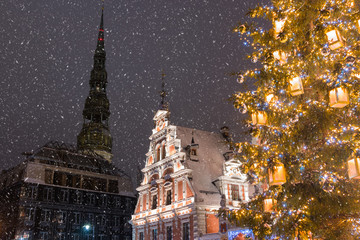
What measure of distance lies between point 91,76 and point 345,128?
63796 millimetres

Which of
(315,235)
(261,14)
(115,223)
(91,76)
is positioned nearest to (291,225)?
(315,235)

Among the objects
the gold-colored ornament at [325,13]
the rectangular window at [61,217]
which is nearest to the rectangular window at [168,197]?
the rectangular window at [61,217]

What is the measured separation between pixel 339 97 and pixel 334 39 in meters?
1.36

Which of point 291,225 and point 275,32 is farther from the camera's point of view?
point 275,32

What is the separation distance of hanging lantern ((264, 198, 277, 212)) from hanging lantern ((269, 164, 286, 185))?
121cm

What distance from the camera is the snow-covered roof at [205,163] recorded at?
Answer: 26188mm

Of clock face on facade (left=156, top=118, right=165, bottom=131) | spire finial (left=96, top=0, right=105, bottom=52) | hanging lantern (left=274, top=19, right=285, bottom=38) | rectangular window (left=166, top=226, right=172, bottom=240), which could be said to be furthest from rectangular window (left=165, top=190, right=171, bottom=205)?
spire finial (left=96, top=0, right=105, bottom=52)

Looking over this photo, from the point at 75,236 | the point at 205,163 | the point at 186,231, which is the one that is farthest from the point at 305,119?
the point at 75,236

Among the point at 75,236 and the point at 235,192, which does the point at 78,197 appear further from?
the point at 235,192

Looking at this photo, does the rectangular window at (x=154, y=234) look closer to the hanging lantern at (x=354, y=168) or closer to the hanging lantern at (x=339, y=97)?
the hanging lantern at (x=354, y=168)

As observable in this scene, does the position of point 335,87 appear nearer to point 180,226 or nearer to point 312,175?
point 312,175

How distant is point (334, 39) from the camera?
820 centimetres

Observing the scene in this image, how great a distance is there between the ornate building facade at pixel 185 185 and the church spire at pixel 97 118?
98.8ft

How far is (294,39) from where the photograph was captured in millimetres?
10039
